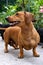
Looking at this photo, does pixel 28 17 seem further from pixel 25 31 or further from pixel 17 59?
pixel 17 59

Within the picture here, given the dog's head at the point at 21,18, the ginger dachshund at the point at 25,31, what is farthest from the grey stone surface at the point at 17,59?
the dog's head at the point at 21,18

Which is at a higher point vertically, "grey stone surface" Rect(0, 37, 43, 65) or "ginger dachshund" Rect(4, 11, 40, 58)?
"ginger dachshund" Rect(4, 11, 40, 58)

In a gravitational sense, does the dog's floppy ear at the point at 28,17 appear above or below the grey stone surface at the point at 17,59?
above

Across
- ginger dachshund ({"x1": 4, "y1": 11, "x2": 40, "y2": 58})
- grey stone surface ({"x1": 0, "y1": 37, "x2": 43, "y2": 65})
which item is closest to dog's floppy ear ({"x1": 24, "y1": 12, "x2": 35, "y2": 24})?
ginger dachshund ({"x1": 4, "y1": 11, "x2": 40, "y2": 58})

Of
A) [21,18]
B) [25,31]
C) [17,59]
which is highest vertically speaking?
[21,18]

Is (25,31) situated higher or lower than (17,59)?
→ higher

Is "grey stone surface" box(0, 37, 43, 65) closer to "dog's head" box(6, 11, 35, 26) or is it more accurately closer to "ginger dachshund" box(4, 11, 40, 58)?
"ginger dachshund" box(4, 11, 40, 58)

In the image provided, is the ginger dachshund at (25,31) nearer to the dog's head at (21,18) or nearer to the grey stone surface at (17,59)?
the dog's head at (21,18)

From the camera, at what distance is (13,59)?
364cm

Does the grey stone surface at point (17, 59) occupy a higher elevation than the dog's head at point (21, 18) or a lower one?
lower

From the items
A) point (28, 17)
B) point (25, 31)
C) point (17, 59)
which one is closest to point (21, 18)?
point (28, 17)

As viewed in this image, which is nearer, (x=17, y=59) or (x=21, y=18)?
(x=21, y=18)

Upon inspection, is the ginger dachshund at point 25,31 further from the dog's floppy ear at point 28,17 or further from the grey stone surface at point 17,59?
the grey stone surface at point 17,59

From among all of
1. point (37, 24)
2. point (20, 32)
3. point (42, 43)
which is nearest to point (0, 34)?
point (37, 24)
